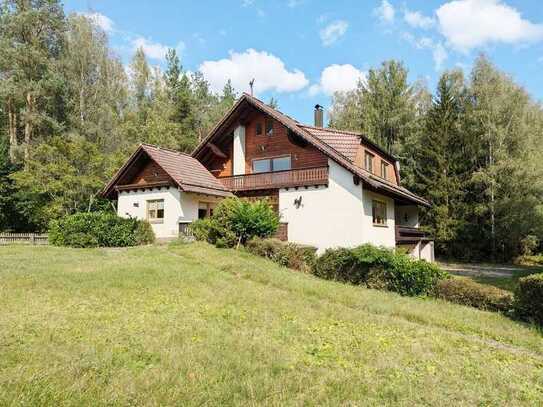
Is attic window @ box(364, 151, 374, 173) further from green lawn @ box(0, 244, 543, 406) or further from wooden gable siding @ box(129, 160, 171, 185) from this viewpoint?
green lawn @ box(0, 244, 543, 406)

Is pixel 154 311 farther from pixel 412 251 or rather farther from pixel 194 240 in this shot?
pixel 412 251

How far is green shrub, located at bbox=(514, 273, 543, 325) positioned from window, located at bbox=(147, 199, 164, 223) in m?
18.0

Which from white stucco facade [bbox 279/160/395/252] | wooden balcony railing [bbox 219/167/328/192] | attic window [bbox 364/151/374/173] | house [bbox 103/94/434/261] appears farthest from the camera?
attic window [bbox 364/151/374/173]

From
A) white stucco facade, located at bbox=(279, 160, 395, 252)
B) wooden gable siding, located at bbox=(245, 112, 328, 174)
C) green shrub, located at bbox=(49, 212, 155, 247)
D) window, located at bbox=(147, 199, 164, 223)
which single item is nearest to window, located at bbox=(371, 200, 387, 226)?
white stucco facade, located at bbox=(279, 160, 395, 252)

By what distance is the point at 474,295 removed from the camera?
10742mm

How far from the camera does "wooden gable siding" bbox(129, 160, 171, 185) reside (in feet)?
72.3

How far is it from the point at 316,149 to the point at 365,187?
3.62 m

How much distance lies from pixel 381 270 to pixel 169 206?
1337 centimetres

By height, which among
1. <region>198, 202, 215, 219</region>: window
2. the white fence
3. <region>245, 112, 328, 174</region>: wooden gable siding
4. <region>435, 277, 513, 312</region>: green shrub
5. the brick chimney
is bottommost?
<region>435, 277, 513, 312</region>: green shrub

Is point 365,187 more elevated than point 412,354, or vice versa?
point 365,187

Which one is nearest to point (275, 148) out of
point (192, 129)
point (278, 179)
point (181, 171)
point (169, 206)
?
point (278, 179)

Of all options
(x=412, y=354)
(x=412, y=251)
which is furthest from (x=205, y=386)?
(x=412, y=251)

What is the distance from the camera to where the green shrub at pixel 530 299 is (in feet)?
29.5

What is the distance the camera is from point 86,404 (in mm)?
3971
